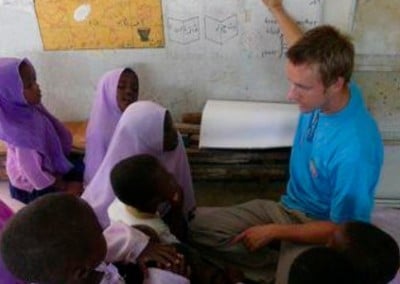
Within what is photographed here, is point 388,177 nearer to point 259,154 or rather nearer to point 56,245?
point 259,154

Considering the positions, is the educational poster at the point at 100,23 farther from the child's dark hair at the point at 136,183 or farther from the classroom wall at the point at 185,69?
the child's dark hair at the point at 136,183

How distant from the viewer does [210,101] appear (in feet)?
7.29

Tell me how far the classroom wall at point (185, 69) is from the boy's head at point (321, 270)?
48.4 inches

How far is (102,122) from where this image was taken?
2.04 metres

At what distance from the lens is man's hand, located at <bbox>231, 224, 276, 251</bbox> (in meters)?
1.52

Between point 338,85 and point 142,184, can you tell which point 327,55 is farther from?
point 142,184

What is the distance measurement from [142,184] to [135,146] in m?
0.35

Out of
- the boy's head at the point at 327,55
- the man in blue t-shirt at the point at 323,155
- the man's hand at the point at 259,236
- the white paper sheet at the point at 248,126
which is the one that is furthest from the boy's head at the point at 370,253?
the white paper sheet at the point at 248,126

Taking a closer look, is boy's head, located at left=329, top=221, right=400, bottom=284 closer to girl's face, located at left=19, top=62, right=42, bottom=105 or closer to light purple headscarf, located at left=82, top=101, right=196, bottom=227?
light purple headscarf, located at left=82, top=101, right=196, bottom=227

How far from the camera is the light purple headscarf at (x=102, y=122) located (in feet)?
6.63

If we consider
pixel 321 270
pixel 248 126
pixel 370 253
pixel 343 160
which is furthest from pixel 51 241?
pixel 248 126

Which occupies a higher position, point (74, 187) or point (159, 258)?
point (159, 258)

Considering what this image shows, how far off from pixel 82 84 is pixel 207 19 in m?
0.75

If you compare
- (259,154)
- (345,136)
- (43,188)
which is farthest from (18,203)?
(345,136)
